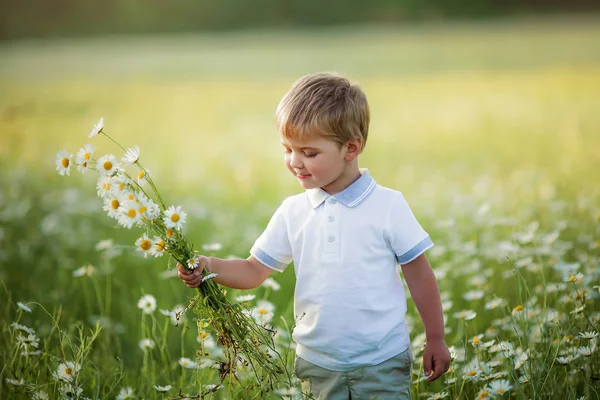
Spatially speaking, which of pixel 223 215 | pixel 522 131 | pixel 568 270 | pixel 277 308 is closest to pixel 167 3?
pixel 522 131

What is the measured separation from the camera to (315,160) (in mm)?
2289

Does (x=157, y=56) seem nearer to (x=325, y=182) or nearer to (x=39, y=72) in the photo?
(x=39, y=72)

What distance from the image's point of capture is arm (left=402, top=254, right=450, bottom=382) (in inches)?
92.0

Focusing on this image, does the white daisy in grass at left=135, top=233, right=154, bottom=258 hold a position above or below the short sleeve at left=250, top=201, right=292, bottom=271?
above

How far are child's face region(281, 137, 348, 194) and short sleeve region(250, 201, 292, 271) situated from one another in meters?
0.19

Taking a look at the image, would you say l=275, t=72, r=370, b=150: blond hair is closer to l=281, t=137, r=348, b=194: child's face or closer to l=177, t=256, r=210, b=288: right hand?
l=281, t=137, r=348, b=194: child's face

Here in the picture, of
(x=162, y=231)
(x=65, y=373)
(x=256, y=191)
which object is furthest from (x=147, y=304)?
(x=256, y=191)

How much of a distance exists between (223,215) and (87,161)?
3299mm

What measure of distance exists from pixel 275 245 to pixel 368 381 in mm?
524

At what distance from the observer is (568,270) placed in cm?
297

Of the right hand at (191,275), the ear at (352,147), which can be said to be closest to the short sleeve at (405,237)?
the ear at (352,147)

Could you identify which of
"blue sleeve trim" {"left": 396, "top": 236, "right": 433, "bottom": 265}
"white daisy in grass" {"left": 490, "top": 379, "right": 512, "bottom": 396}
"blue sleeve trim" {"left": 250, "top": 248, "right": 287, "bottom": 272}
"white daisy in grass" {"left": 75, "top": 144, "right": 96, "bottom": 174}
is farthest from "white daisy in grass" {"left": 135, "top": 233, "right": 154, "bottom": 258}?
"white daisy in grass" {"left": 490, "top": 379, "right": 512, "bottom": 396}

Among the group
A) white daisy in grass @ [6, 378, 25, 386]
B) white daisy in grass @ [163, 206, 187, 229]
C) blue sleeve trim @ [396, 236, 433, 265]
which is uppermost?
white daisy in grass @ [163, 206, 187, 229]

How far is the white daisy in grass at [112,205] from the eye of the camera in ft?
6.79
